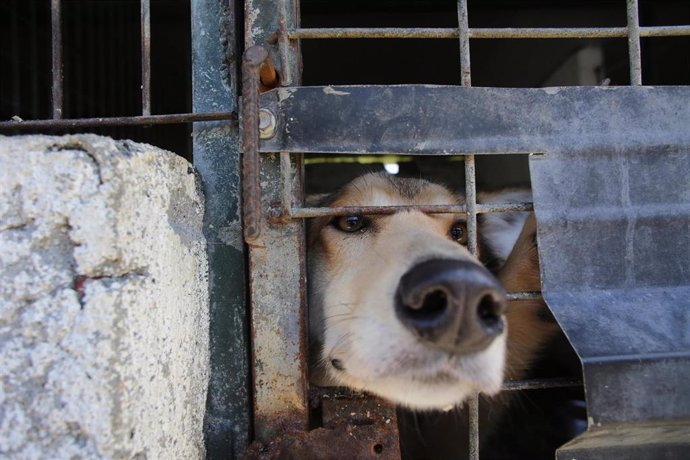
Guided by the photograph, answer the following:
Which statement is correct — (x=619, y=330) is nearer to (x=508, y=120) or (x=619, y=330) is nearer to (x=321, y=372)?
(x=508, y=120)

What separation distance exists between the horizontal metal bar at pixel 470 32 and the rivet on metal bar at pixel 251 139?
0.92 feet

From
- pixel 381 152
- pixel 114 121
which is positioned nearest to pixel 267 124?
pixel 381 152

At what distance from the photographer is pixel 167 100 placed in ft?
18.2

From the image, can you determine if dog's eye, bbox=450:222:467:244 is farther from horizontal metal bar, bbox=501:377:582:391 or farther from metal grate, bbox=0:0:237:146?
metal grate, bbox=0:0:237:146

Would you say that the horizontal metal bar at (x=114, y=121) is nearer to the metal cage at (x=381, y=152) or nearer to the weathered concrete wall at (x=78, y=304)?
the metal cage at (x=381, y=152)

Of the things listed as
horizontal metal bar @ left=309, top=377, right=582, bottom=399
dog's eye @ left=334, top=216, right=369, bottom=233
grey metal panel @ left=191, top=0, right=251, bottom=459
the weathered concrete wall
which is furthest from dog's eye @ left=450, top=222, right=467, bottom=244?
the weathered concrete wall

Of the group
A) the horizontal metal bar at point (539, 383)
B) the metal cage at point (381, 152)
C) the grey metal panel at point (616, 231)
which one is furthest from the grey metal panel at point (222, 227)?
the grey metal panel at point (616, 231)

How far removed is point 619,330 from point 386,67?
451cm

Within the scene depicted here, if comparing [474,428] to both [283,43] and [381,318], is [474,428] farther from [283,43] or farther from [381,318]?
[283,43]

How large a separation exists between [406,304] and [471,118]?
1.87 ft

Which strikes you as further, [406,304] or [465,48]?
[465,48]

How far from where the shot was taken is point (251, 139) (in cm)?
132

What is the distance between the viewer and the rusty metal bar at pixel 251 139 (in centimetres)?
130

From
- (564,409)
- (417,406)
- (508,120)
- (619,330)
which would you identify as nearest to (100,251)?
(417,406)
